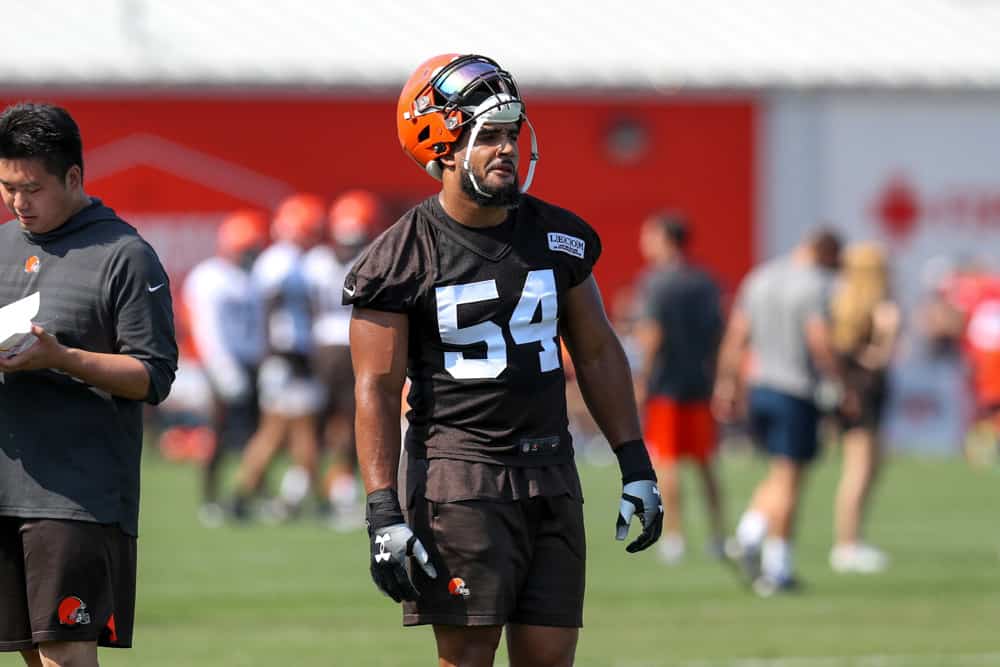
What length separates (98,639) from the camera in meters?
5.95

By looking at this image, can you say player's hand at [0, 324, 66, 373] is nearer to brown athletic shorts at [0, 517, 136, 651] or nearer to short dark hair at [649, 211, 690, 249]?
brown athletic shorts at [0, 517, 136, 651]

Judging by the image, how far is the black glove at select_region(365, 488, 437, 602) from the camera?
570cm

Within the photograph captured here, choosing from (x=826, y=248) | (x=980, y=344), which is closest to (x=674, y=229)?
(x=826, y=248)

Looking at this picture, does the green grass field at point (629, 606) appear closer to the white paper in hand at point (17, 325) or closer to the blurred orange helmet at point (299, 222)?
the blurred orange helmet at point (299, 222)

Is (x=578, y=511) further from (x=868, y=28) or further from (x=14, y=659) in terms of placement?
(x=868, y=28)

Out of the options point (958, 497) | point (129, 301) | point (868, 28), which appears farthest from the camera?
point (868, 28)

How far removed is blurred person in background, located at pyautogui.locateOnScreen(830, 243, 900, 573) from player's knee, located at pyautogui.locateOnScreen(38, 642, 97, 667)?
27.6ft

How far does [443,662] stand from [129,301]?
1.44 meters

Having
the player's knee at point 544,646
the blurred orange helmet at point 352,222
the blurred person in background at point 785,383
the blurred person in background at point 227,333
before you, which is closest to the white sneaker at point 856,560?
the blurred person in background at point 785,383

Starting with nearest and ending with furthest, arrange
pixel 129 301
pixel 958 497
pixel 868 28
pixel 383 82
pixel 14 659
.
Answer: pixel 129 301, pixel 14 659, pixel 958 497, pixel 383 82, pixel 868 28

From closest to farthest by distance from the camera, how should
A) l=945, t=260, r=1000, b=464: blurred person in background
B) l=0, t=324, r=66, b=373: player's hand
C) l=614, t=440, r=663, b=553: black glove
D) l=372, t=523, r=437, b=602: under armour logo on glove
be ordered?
l=0, t=324, r=66, b=373: player's hand → l=372, t=523, r=437, b=602: under armour logo on glove → l=614, t=440, r=663, b=553: black glove → l=945, t=260, r=1000, b=464: blurred person in background

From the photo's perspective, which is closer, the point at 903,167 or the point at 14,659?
the point at 14,659

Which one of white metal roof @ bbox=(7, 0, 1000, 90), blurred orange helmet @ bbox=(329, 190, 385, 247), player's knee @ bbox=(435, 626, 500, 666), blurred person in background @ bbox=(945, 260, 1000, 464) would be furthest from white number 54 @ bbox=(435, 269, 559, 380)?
white metal roof @ bbox=(7, 0, 1000, 90)

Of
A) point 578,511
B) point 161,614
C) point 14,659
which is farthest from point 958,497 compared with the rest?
point 578,511
